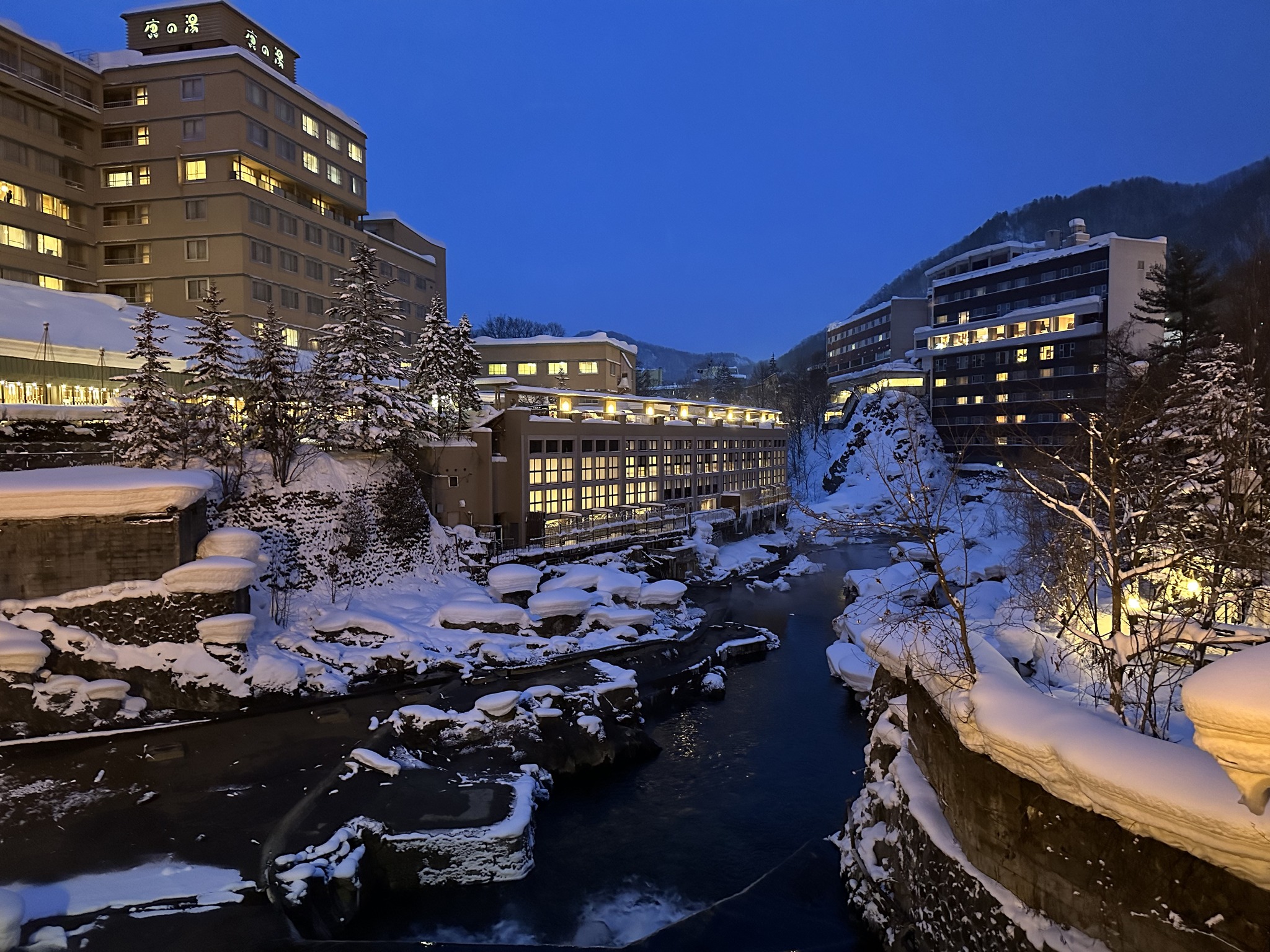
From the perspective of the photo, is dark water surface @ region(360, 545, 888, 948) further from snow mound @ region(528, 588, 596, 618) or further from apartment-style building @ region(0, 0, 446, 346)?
apartment-style building @ region(0, 0, 446, 346)

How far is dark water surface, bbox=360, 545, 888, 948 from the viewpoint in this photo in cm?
1053

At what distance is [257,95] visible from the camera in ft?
112

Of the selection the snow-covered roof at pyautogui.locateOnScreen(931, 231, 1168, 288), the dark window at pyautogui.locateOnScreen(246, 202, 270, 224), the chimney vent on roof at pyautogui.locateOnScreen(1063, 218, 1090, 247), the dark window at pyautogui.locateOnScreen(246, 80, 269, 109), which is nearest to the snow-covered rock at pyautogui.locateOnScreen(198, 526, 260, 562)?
the dark window at pyautogui.locateOnScreen(246, 202, 270, 224)

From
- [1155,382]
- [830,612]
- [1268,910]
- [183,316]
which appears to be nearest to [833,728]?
[830,612]

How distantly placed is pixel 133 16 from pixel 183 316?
1575 centimetres

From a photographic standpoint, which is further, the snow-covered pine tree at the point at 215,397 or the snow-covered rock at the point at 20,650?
the snow-covered pine tree at the point at 215,397

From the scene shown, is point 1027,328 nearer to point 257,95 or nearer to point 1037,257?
point 1037,257

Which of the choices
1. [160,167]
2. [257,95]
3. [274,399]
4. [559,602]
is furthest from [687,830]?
[160,167]

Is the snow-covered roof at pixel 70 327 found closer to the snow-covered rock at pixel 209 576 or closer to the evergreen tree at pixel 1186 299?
the snow-covered rock at pixel 209 576

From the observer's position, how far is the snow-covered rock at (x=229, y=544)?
18484 mm

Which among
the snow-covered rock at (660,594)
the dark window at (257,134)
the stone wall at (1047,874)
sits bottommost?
the snow-covered rock at (660,594)

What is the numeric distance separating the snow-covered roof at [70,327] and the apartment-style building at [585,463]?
9087 mm

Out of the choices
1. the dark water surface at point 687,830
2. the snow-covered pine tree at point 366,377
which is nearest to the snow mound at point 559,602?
the dark water surface at point 687,830

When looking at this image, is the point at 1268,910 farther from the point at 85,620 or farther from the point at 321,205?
the point at 321,205
